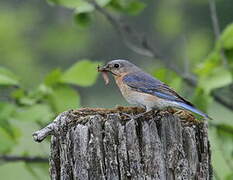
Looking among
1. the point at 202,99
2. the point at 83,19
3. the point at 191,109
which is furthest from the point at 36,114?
the point at 191,109

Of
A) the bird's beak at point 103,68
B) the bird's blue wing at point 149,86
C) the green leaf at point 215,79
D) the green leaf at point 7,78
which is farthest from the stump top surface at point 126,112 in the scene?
the green leaf at point 215,79

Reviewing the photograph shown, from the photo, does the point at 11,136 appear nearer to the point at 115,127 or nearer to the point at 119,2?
the point at 119,2

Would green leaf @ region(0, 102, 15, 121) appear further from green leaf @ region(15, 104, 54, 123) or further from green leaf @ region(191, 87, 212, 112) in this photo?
green leaf @ region(191, 87, 212, 112)

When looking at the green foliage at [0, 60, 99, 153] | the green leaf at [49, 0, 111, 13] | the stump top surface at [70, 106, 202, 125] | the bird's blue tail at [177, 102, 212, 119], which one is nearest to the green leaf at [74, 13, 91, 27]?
the green leaf at [49, 0, 111, 13]

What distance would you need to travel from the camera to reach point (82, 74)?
827cm

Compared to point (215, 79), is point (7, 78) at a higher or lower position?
lower

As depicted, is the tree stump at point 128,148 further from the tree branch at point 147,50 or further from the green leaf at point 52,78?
the tree branch at point 147,50

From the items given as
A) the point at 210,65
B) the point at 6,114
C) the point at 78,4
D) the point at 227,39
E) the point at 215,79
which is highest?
the point at 78,4

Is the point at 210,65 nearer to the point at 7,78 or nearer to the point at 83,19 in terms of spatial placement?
the point at 83,19

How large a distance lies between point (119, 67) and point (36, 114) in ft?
3.76

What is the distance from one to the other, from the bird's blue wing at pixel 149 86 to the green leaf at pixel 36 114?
1130mm

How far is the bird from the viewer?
21.7 ft

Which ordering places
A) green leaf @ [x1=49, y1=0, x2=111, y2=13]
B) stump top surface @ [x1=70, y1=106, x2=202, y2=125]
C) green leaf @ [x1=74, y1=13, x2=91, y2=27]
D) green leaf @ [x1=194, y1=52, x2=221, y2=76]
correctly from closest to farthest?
stump top surface @ [x1=70, y1=106, x2=202, y2=125], green leaf @ [x1=49, y1=0, x2=111, y2=13], green leaf @ [x1=74, y1=13, x2=91, y2=27], green leaf @ [x1=194, y1=52, x2=221, y2=76]

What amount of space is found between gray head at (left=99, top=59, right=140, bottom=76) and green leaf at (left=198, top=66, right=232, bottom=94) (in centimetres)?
132
